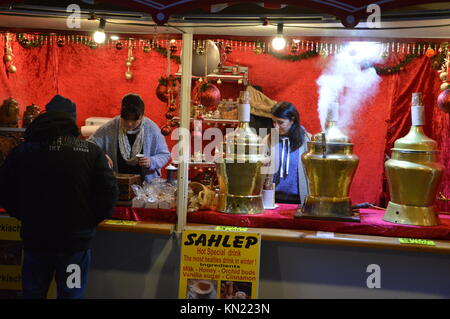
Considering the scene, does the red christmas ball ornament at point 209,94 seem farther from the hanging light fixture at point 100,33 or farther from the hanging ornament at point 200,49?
the hanging light fixture at point 100,33

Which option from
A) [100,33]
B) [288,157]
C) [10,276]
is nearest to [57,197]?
[10,276]

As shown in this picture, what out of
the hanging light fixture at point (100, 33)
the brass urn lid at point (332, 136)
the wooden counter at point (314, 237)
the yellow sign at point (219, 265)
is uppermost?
the hanging light fixture at point (100, 33)

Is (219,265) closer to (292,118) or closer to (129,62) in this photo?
(292,118)

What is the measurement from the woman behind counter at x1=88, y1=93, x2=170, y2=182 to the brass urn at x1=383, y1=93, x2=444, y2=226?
181cm

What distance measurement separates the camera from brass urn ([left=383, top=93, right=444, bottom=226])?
7.42 ft

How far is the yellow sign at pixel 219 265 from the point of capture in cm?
229

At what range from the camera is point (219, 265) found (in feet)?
7.59

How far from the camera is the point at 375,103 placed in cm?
549

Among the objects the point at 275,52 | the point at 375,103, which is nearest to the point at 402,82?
the point at 375,103

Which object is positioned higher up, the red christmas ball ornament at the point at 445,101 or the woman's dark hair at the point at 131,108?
the red christmas ball ornament at the point at 445,101

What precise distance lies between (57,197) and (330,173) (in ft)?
4.25

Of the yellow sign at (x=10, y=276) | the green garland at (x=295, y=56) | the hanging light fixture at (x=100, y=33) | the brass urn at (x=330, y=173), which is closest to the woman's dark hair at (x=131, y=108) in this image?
the hanging light fixture at (x=100, y=33)

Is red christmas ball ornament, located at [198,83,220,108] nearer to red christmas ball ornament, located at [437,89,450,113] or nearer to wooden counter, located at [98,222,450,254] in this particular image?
wooden counter, located at [98,222,450,254]

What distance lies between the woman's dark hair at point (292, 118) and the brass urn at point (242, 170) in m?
1.26
